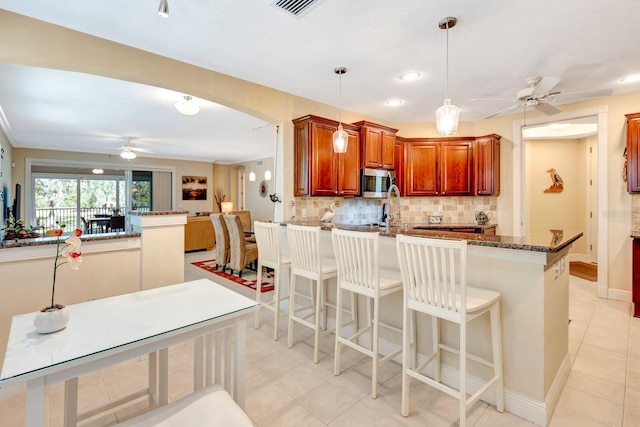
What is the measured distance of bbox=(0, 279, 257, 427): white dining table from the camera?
93 cm

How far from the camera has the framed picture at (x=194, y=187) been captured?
9.51m

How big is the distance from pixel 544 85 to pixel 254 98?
2774 mm

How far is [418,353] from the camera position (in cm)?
225

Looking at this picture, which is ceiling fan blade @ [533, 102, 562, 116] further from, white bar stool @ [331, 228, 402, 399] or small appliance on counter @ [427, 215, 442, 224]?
white bar stool @ [331, 228, 402, 399]

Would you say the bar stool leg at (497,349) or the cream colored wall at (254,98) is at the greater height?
the cream colored wall at (254,98)

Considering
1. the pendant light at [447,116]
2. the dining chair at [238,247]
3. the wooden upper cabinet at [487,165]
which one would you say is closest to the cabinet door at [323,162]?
the pendant light at [447,116]

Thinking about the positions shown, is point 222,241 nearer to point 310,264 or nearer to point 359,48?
point 310,264

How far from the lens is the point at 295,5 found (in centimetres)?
183

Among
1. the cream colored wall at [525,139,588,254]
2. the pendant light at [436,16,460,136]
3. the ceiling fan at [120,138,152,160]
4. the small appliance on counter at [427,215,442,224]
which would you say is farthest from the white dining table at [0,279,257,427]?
the cream colored wall at [525,139,588,254]

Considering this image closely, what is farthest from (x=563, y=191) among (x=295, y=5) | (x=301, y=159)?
(x=295, y=5)

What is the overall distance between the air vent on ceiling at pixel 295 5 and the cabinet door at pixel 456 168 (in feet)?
11.7

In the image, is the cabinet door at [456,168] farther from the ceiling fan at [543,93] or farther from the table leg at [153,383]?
the table leg at [153,383]

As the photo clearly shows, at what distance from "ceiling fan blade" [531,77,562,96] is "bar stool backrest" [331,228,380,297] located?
2.11m

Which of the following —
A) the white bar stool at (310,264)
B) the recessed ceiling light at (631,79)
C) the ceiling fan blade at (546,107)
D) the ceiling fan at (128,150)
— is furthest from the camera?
the ceiling fan at (128,150)
